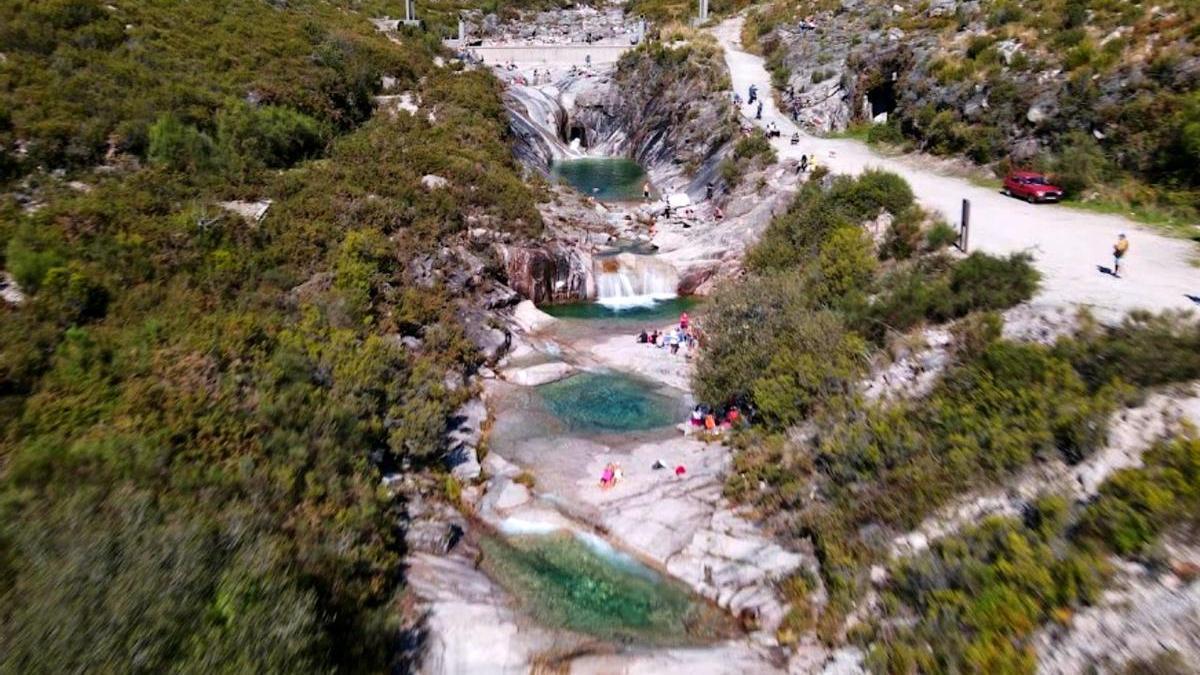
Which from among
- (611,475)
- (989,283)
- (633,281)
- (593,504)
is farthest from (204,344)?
(989,283)

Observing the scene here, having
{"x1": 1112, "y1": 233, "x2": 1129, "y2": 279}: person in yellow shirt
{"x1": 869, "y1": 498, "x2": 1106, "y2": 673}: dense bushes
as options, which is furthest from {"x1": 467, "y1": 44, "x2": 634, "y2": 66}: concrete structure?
{"x1": 869, "y1": 498, "x2": 1106, "y2": 673}: dense bushes

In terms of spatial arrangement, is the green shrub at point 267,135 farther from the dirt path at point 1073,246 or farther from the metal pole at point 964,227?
the metal pole at point 964,227

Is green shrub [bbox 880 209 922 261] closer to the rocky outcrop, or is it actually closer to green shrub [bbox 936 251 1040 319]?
green shrub [bbox 936 251 1040 319]

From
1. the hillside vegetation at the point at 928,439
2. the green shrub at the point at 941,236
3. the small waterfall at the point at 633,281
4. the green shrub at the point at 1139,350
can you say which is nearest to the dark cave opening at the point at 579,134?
the small waterfall at the point at 633,281

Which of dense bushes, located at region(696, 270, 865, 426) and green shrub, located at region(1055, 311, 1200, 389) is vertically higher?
green shrub, located at region(1055, 311, 1200, 389)

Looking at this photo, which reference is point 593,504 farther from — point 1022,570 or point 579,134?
point 579,134

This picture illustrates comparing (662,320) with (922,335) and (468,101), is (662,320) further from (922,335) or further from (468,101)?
(468,101)
